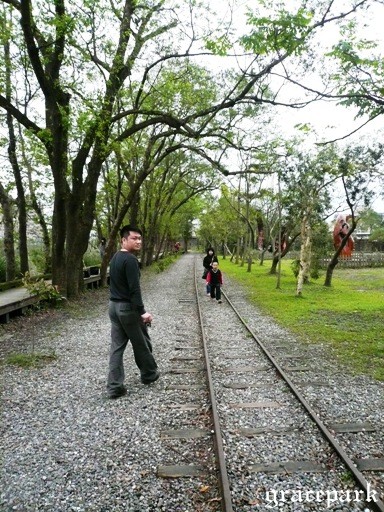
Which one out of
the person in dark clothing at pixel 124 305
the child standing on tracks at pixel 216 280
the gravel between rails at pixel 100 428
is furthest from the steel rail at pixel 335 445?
the child standing on tracks at pixel 216 280

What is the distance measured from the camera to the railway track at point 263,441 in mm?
3172

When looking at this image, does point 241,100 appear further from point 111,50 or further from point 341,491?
point 341,491

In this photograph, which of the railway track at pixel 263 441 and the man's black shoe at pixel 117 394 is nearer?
the railway track at pixel 263 441

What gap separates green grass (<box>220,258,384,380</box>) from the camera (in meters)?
7.21

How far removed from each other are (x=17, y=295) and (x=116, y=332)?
27.4 ft

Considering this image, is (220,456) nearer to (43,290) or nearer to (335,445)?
(335,445)

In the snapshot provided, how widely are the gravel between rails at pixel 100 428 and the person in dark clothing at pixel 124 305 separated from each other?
0.37 m

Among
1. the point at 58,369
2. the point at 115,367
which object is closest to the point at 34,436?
the point at 115,367

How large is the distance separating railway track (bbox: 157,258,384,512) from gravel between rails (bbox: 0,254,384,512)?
5 cm

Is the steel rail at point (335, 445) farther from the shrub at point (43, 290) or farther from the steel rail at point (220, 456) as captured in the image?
the shrub at point (43, 290)

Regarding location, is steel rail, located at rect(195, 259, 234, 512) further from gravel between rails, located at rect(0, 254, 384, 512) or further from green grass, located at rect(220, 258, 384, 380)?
green grass, located at rect(220, 258, 384, 380)

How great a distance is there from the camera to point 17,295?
→ 1235 centimetres

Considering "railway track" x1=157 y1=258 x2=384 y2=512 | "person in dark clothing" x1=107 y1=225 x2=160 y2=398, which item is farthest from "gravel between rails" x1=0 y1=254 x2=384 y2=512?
"person in dark clothing" x1=107 y1=225 x2=160 y2=398

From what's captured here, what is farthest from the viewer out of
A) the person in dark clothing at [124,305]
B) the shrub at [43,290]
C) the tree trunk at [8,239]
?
the tree trunk at [8,239]
